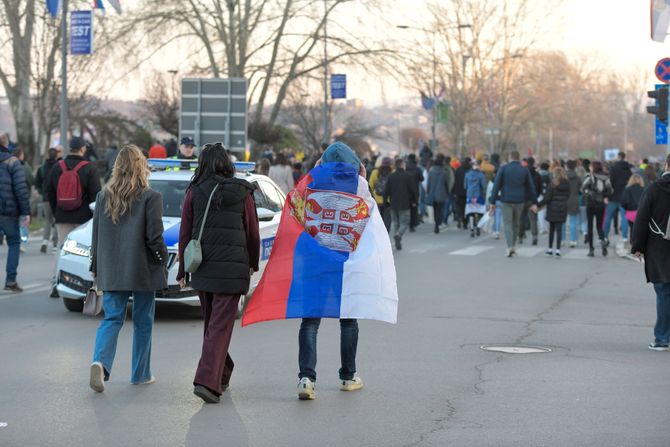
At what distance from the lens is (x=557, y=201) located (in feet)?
74.8

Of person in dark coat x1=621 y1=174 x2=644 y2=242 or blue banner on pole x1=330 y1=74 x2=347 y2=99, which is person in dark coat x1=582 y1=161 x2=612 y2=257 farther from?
blue banner on pole x1=330 y1=74 x2=347 y2=99

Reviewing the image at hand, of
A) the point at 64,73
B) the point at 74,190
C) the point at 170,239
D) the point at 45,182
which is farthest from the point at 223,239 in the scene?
the point at 64,73

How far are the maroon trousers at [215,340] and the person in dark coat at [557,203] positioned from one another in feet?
50.4

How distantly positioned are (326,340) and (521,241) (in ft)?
53.8

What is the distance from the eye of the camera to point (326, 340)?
36.2 feet

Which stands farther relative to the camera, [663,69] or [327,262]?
[663,69]

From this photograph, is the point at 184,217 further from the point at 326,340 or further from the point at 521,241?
the point at 521,241

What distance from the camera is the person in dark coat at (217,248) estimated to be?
8.00 metres

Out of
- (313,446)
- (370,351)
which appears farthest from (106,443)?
(370,351)

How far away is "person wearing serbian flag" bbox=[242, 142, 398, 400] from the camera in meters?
8.18

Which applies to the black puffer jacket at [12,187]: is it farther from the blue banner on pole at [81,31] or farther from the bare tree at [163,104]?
the bare tree at [163,104]

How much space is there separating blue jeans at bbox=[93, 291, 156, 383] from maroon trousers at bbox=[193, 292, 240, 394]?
2.34 ft

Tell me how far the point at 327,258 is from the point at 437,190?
75.8ft

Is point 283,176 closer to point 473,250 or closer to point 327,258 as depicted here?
point 473,250
